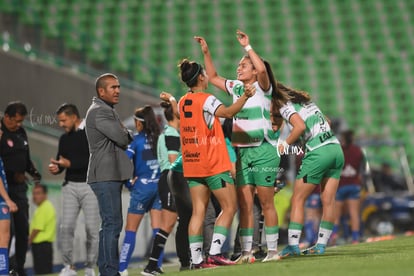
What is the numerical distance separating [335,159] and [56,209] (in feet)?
16.4

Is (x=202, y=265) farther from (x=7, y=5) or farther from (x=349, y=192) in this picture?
(x=7, y=5)

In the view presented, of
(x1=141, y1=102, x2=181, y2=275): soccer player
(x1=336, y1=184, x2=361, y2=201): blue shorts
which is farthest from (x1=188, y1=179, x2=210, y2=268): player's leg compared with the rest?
(x1=336, y1=184, x2=361, y2=201): blue shorts

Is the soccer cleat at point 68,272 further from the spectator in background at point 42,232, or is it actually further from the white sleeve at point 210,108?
the white sleeve at point 210,108

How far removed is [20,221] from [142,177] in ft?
4.70

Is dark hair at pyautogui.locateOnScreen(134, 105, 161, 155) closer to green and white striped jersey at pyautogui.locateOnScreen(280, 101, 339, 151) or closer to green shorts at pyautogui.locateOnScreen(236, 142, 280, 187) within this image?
green and white striped jersey at pyautogui.locateOnScreen(280, 101, 339, 151)

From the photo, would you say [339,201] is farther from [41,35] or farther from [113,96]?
[113,96]

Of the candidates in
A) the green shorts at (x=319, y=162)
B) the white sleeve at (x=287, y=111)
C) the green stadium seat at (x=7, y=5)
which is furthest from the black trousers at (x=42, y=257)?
the green stadium seat at (x=7, y=5)

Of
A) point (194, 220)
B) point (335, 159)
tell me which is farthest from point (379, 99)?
point (194, 220)

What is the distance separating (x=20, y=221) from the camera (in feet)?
35.6

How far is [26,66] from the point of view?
51.1ft

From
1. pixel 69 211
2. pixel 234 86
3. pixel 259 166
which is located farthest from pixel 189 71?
pixel 69 211

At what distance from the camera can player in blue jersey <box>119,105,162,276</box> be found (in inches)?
443

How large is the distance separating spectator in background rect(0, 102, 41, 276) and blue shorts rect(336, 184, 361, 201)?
667cm

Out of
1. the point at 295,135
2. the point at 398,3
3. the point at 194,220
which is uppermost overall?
the point at 398,3
